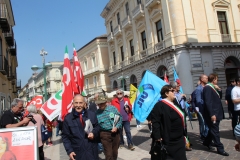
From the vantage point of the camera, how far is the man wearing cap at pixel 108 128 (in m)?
4.92

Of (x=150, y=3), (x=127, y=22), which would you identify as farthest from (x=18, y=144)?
(x=127, y=22)

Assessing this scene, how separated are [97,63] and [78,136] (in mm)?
36659

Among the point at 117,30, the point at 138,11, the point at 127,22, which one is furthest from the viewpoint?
the point at 117,30

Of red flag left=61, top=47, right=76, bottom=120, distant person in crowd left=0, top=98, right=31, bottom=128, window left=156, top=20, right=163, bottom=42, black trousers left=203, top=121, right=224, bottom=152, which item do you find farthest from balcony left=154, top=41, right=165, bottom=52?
distant person in crowd left=0, top=98, right=31, bottom=128

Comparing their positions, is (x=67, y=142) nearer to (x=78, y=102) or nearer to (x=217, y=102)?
(x=78, y=102)

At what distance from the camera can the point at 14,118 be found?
14.7 ft

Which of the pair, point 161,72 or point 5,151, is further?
point 161,72

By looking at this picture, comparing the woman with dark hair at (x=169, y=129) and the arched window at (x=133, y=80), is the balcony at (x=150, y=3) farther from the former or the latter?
the woman with dark hair at (x=169, y=129)

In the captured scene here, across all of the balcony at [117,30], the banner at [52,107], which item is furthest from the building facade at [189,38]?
the banner at [52,107]

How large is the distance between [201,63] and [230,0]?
7393mm

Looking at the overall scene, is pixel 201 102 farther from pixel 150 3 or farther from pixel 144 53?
pixel 144 53

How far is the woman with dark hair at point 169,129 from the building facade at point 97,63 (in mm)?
34812

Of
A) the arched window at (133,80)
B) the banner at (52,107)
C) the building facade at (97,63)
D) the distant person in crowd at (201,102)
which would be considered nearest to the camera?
the distant person in crowd at (201,102)

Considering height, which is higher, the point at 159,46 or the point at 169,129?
the point at 159,46
